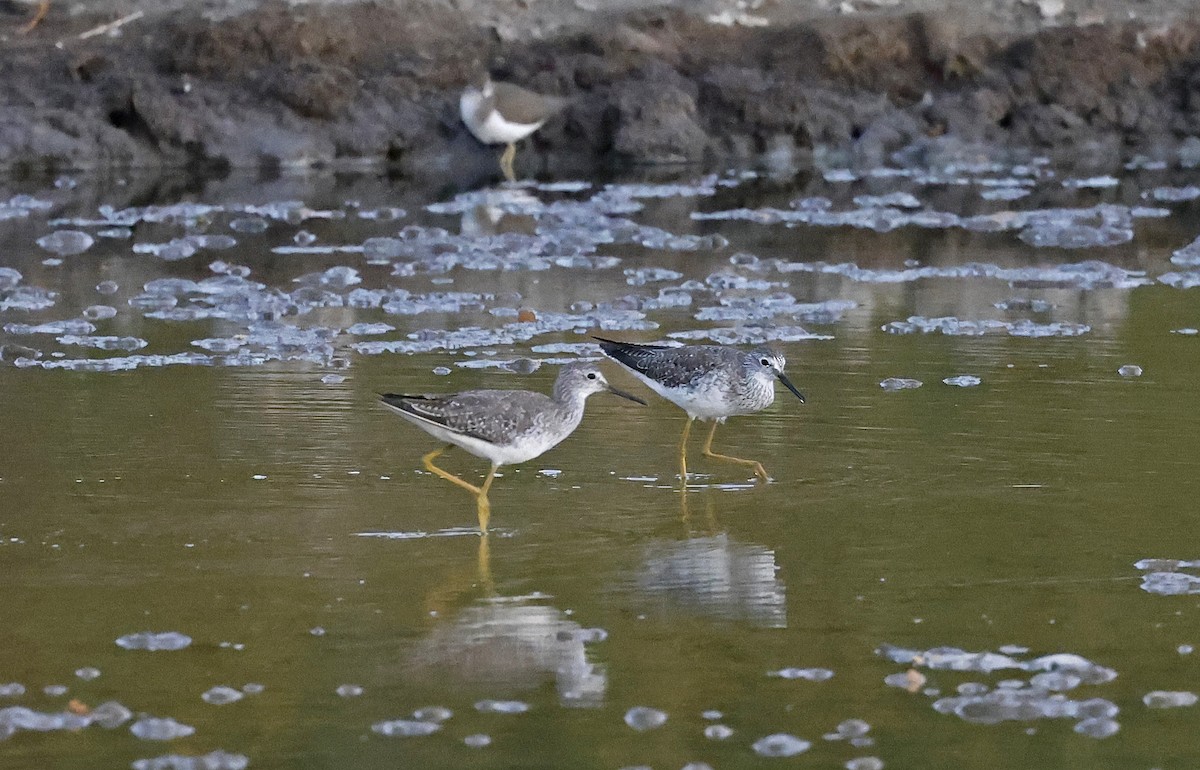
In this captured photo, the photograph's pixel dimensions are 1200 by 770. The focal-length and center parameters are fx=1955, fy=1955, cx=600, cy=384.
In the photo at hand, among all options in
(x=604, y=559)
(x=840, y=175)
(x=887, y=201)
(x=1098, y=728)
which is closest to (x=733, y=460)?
(x=604, y=559)

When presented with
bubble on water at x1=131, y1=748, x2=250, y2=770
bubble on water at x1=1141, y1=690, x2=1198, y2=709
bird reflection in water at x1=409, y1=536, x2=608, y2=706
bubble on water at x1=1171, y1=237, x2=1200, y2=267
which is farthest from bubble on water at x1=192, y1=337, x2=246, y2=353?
bubble on water at x1=1171, y1=237, x2=1200, y2=267

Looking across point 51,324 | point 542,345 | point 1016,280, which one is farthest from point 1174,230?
point 51,324

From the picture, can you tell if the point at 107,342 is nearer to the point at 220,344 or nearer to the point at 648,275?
the point at 220,344

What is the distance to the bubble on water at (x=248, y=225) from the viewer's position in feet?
56.0

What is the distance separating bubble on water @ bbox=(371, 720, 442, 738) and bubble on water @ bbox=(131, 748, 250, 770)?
43cm

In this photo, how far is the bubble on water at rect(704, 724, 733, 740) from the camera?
5816 mm

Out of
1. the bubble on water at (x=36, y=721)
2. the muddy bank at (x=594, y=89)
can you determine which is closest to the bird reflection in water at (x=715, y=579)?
the bubble on water at (x=36, y=721)

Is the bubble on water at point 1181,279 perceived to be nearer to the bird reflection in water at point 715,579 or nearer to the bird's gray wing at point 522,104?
the bird reflection in water at point 715,579

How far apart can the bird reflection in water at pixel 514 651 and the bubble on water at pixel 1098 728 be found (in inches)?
57.8

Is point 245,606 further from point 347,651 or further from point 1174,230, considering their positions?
point 1174,230

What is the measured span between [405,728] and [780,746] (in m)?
1.12

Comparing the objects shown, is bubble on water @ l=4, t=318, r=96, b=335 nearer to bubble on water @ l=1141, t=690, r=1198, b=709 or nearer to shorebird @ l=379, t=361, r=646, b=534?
shorebird @ l=379, t=361, r=646, b=534

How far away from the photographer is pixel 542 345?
12.1 m

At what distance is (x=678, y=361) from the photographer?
9766mm
